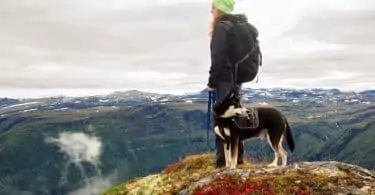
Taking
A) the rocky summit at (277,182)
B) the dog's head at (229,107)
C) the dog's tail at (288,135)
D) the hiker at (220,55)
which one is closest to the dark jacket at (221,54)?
the hiker at (220,55)

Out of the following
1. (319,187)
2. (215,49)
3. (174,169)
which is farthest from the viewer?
(174,169)

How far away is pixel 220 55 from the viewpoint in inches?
588

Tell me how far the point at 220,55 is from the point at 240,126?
6.74 feet

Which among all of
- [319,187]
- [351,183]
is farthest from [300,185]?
[351,183]

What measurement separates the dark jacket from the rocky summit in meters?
2.74

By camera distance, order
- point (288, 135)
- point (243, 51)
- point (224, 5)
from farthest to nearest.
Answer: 1. point (224, 5)
2. point (288, 135)
3. point (243, 51)

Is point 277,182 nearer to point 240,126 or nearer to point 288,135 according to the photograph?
point 240,126

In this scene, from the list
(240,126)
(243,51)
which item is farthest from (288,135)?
(243,51)

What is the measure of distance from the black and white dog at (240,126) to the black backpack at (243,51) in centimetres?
68

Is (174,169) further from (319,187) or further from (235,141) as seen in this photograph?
(319,187)

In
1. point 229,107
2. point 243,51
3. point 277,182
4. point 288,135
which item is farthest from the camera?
point 288,135

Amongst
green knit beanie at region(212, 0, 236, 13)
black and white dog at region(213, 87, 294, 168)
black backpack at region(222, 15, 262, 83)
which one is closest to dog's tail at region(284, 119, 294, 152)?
black and white dog at region(213, 87, 294, 168)

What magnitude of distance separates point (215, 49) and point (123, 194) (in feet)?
16.1

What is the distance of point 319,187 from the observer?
11.9m
